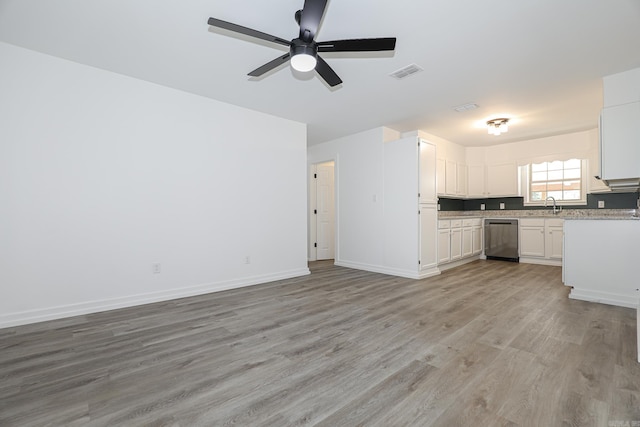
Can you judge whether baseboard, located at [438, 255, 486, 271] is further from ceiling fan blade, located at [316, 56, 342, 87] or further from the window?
→ ceiling fan blade, located at [316, 56, 342, 87]

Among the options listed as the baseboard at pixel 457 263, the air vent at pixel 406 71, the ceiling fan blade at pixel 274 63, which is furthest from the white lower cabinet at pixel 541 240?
the ceiling fan blade at pixel 274 63

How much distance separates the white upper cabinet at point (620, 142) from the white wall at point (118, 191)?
428cm

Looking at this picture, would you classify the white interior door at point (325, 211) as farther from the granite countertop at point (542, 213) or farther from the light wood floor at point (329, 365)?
the light wood floor at point (329, 365)

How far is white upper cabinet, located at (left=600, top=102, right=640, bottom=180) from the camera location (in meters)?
3.07

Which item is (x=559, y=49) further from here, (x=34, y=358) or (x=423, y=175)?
(x=34, y=358)

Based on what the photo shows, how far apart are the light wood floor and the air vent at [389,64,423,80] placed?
264 cm

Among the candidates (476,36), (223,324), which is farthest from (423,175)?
(223,324)

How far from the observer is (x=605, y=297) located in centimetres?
331

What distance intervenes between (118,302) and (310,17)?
11.4 feet

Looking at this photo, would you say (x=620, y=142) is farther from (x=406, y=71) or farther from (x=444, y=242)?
(x=444, y=242)

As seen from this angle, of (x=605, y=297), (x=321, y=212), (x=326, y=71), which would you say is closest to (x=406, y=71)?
(x=326, y=71)

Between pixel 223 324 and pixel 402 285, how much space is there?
2.60m

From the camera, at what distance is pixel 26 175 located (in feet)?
9.05

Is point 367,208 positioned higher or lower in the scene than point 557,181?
lower
